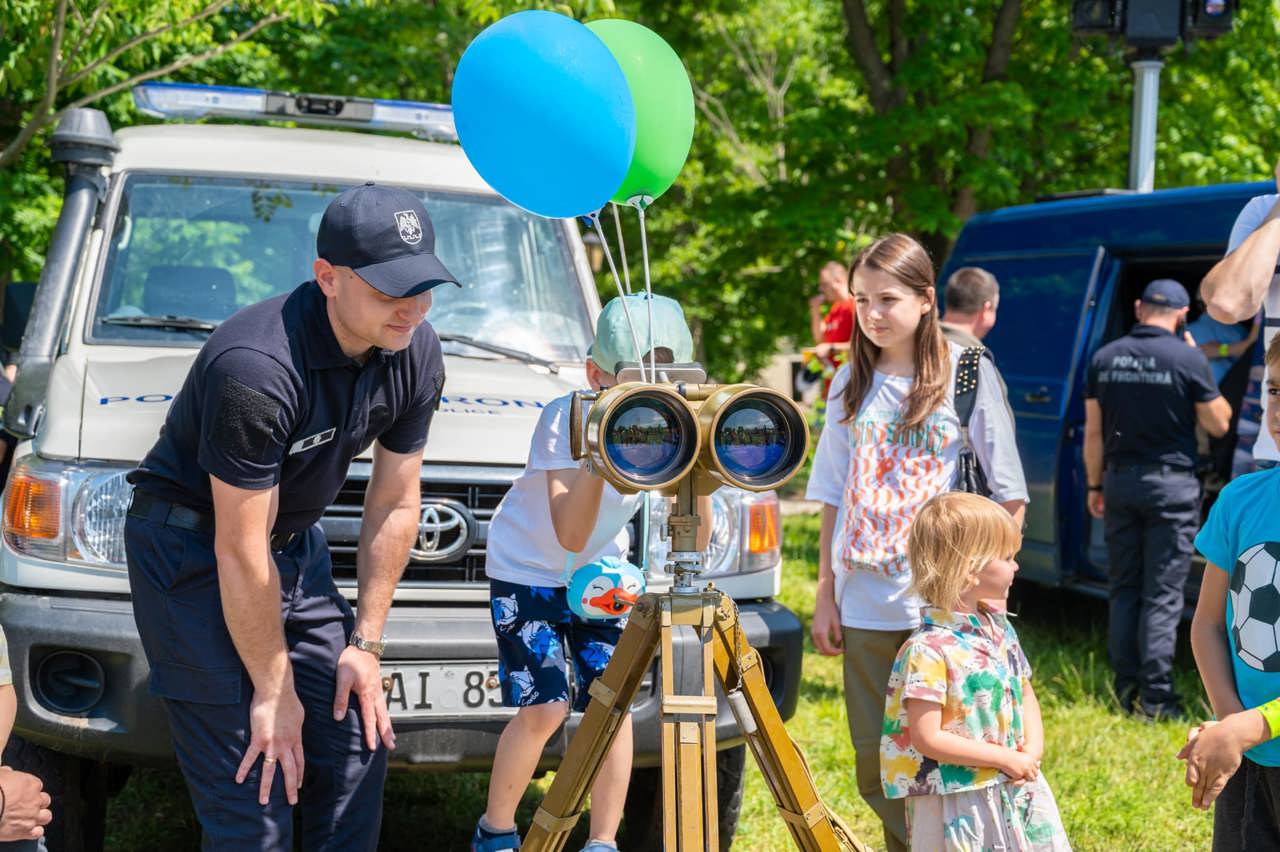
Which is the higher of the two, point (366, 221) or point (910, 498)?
point (366, 221)

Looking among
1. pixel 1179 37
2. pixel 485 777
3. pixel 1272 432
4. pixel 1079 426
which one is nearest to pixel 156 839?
pixel 485 777

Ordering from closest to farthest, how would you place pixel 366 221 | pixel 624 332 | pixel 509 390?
pixel 366 221 → pixel 624 332 → pixel 509 390

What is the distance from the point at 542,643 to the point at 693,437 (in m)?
1.20

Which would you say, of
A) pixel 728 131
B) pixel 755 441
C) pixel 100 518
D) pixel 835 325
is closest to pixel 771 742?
pixel 755 441

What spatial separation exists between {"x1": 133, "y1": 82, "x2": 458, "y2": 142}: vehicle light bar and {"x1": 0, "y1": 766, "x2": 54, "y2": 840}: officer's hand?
2.91 meters

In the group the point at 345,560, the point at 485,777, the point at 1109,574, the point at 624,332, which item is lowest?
the point at 485,777

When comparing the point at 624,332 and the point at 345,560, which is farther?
the point at 345,560

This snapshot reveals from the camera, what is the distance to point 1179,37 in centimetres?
800

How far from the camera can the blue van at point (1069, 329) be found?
6.89 metres

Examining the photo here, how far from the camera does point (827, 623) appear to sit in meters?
3.86

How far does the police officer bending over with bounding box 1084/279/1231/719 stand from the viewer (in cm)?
602

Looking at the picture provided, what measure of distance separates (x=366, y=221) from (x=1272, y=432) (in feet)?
5.96

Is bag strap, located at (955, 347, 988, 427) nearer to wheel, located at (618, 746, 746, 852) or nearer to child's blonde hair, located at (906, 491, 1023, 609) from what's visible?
child's blonde hair, located at (906, 491, 1023, 609)

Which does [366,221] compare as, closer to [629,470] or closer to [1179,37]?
[629,470]
